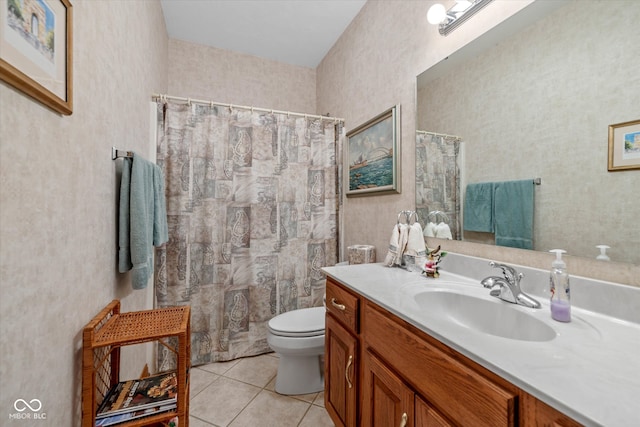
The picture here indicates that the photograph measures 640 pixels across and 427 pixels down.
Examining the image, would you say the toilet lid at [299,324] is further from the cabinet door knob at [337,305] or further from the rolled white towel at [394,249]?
the rolled white towel at [394,249]

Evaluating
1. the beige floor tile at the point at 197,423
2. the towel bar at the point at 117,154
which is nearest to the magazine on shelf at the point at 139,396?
the beige floor tile at the point at 197,423

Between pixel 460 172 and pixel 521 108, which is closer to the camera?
pixel 521 108

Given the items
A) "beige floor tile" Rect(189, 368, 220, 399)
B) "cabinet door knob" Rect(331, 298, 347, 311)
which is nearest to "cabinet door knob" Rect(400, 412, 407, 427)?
"cabinet door knob" Rect(331, 298, 347, 311)

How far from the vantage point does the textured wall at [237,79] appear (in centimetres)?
250

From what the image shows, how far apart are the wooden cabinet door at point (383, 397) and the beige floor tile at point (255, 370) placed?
39.9 inches

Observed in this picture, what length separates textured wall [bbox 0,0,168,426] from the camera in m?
0.56

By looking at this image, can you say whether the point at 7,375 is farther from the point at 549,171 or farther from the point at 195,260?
the point at 549,171

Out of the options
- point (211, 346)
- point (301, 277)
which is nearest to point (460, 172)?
point (301, 277)

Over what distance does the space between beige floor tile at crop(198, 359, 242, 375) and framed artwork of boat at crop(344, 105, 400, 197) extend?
1573 mm

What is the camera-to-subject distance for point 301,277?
7.36 ft

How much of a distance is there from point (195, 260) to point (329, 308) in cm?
112

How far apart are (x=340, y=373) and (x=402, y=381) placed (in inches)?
19.6

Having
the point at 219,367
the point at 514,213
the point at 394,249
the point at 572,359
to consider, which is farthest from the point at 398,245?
the point at 219,367

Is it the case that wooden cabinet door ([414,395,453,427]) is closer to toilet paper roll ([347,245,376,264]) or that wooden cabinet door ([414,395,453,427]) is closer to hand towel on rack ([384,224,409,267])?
hand towel on rack ([384,224,409,267])
